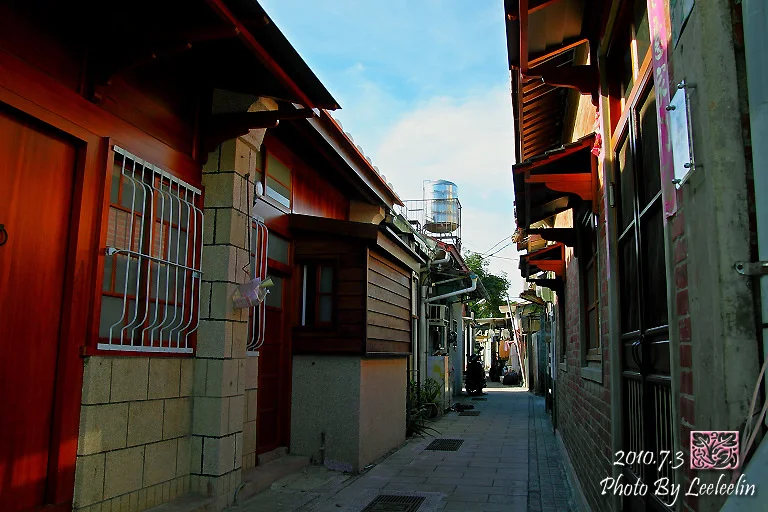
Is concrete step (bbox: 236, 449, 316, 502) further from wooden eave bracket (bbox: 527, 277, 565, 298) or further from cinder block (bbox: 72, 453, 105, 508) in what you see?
wooden eave bracket (bbox: 527, 277, 565, 298)

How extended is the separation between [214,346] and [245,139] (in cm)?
189

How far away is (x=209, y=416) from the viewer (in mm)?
5125

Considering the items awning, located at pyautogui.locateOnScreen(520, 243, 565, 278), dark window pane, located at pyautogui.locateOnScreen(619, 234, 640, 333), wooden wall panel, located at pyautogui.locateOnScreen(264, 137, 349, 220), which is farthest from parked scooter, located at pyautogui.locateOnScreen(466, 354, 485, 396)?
dark window pane, located at pyautogui.locateOnScreen(619, 234, 640, 333)

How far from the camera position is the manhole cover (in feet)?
32.1

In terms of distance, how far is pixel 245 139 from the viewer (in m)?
5.61

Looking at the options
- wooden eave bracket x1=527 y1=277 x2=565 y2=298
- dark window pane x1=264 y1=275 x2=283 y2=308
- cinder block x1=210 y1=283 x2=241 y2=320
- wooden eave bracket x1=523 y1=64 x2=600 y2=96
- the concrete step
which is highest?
wooden eave bracket x1=523 y1=64 x2=600 y2=96

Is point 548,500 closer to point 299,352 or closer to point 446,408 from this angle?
point 299,352

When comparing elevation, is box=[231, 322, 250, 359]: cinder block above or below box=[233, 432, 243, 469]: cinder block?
above

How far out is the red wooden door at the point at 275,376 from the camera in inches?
277

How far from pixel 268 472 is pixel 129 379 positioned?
8.54 ft

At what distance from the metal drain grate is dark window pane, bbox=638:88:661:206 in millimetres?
4136

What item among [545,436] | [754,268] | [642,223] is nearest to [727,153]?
[754,268]

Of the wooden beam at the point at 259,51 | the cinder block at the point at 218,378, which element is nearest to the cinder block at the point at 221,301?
the cinder block at the point at 218,378

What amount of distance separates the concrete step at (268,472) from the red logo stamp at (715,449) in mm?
4373
